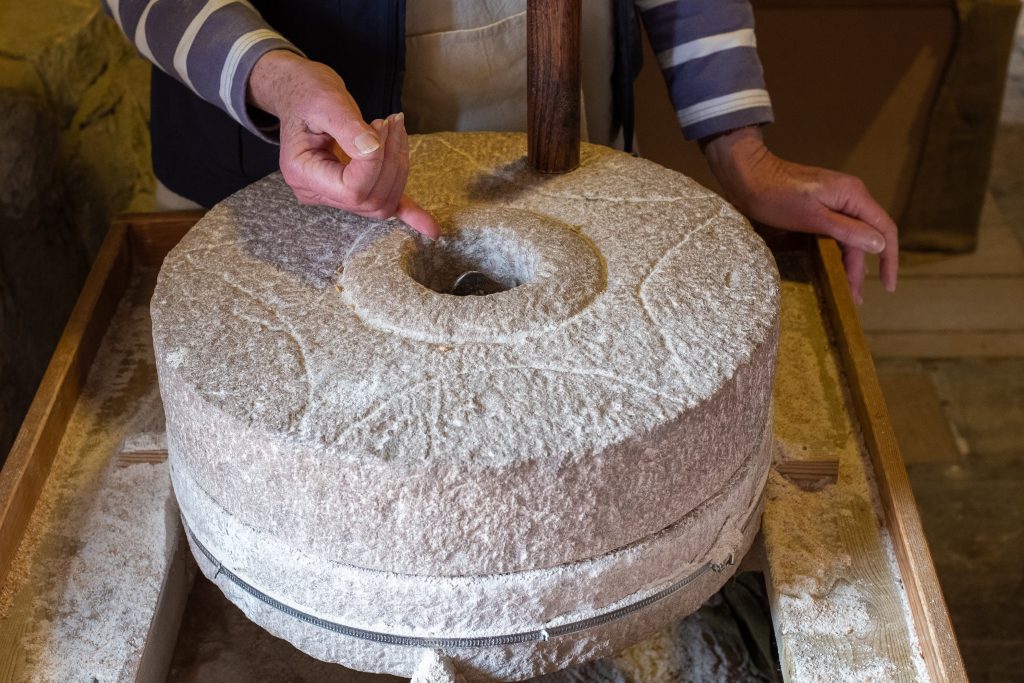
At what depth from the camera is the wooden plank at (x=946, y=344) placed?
130 inches

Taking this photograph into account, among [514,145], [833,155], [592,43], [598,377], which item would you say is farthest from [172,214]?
[833,155]

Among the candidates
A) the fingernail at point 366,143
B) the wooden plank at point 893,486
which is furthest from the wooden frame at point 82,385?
the fingernail at point 366,143

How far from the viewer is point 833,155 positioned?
3.46 m

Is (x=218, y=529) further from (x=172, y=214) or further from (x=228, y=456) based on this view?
(x=172, y=214)

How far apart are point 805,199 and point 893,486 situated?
1.81 feet

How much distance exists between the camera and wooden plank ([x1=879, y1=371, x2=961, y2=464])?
296 centimetres

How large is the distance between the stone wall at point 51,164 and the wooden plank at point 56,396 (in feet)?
1.12

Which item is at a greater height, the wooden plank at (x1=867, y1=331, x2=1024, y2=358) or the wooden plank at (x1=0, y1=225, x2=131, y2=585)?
the wooden plank at (x1=0, y1=225, x2=131, y2=585)

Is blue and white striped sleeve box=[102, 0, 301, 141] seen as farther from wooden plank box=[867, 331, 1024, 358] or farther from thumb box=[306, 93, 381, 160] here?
wooden plank box=[867, 331, 1024, 358]

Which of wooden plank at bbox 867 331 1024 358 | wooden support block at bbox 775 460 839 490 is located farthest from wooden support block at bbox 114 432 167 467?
wooden plank at bbox 867 331 1024 358

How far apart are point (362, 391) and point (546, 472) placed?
24cm

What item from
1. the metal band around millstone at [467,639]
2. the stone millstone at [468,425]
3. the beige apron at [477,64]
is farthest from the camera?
the beige apron at [477,64]

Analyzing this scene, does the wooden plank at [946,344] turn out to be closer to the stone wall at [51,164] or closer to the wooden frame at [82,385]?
the wooden frame at [82,385]

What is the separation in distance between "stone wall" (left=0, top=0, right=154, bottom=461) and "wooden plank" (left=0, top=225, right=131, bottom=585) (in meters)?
0.34
